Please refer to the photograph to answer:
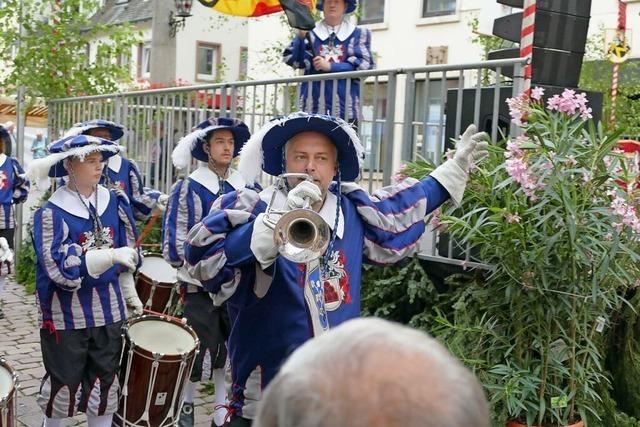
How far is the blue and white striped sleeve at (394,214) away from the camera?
3.34 metres

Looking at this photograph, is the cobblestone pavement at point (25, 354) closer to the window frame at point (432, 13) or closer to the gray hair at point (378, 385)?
the gray hair at point (378, 385)

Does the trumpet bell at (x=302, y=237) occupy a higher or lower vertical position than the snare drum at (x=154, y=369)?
higher

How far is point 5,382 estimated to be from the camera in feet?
11.5

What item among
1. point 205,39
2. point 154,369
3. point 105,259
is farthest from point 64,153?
point 205,39

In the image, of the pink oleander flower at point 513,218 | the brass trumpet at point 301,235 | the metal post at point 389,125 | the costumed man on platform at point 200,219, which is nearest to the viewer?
the brass trumpet at point 301,235

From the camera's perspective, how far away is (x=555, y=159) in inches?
135

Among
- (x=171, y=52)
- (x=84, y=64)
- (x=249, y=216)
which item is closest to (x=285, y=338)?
(x=249, y=216)

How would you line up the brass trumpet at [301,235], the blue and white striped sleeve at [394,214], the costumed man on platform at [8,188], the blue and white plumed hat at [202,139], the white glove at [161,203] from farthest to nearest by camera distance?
1. the costumed man on platform at [8,188]
2. the white glove at [161,203]
3. the blue and white plumed hat at [202,139]
4. the blue and white striped sleeve at [394,214]
5. the brass trumpet at [301,235]

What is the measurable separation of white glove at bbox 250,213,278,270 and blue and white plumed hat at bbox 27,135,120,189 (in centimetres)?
203

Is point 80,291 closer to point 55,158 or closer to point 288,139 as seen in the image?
point 55,158

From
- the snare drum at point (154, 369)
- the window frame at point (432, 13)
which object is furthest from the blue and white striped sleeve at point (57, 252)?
the window frame at point (432, 13)

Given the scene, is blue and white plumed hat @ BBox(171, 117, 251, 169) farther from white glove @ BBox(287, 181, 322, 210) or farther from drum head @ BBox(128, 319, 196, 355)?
white glove @ BBox(287, 181, 322, 210)

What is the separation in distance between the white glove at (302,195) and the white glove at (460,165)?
830 mm

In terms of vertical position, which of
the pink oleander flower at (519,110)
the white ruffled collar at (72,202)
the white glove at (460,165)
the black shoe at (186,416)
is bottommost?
the black shoe at (186,416)
